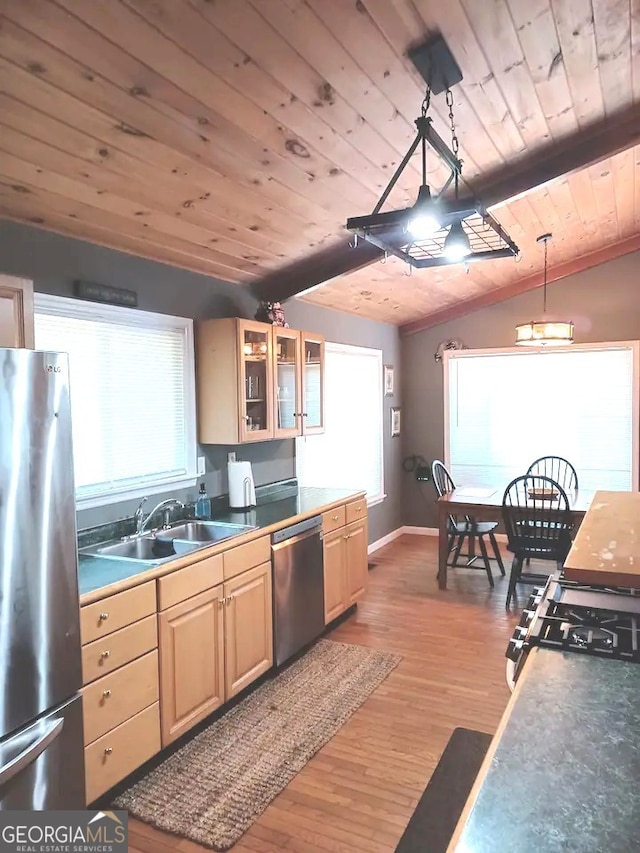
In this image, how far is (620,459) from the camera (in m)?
5.88

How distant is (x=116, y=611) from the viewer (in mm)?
2270

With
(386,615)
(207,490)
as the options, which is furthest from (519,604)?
(207,490)

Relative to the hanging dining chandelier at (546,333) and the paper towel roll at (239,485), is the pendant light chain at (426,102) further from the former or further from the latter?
the hanging dining chandelier at (546,333)

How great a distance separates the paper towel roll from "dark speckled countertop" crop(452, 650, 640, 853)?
255 cm

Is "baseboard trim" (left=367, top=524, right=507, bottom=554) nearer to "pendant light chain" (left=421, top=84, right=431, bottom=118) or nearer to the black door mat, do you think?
the black door mat

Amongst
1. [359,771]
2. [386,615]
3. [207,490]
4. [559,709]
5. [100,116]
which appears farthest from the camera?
[386,615]

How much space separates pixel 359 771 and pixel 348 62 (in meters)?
2.75

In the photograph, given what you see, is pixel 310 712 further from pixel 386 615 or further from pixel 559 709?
pixel 559 709

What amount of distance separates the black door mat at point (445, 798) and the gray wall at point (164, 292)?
1908 mm

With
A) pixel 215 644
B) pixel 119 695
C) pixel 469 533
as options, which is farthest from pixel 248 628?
pixel 469 533

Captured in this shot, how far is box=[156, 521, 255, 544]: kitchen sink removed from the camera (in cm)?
316

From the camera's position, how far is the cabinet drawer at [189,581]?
2.51m

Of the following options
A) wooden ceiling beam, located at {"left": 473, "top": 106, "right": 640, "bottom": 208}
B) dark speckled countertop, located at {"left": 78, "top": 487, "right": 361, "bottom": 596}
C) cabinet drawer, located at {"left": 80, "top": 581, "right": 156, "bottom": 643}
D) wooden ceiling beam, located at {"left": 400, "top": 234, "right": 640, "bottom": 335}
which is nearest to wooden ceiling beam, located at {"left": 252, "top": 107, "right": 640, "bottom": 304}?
wooden ceiling beam, located at {"left": 473, "top": 106, "right": 640, "bottom": 208}

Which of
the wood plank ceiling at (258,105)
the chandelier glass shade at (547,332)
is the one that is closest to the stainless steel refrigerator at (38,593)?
the wood plank ceiling at (258,105)
